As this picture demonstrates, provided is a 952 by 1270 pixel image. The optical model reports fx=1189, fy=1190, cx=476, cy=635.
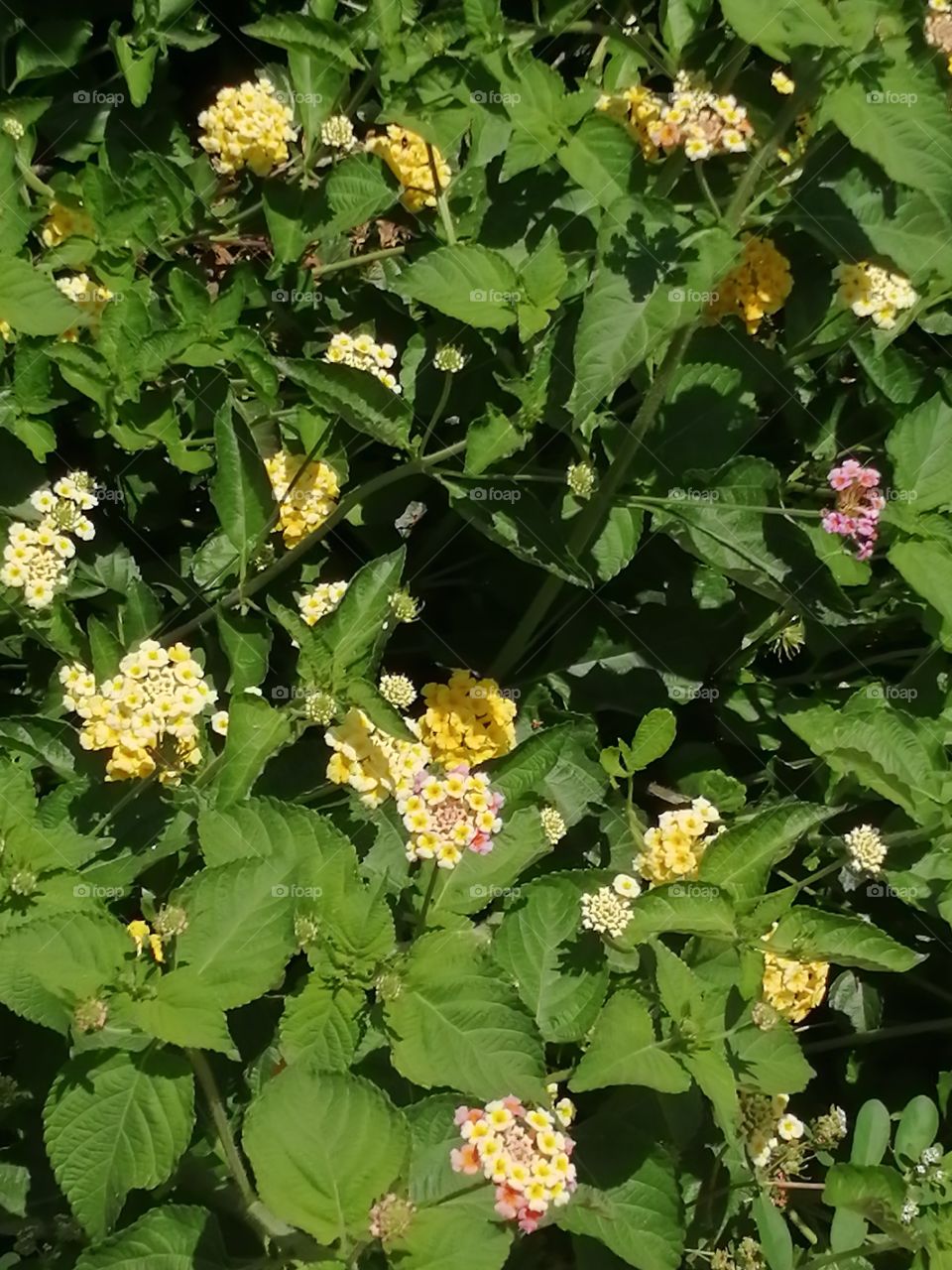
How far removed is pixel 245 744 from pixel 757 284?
1357mm

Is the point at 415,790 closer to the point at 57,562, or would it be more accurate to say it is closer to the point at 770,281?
the point at 57,562

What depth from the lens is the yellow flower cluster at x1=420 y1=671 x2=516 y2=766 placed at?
7.11ft

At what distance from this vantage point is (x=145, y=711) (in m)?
1.88

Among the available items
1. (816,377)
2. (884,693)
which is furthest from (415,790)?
(816,377)

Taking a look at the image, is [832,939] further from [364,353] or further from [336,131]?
[336,131]

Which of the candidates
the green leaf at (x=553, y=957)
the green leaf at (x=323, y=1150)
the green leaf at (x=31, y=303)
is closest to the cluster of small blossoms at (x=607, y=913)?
the green leaf at (x=553, y=957)

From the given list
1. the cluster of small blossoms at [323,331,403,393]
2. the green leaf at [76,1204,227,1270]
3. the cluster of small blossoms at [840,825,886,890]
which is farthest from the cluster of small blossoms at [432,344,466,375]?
the green leaf at [76,1204,227,1270]

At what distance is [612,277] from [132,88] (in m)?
1.13

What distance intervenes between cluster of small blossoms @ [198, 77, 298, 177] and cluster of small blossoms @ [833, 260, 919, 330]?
118cm

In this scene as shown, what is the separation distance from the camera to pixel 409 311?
2578mm

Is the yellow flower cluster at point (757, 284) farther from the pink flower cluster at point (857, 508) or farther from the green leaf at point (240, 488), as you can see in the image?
the green leaf at point (240, 488)

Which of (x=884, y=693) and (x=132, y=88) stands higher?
(x=132, y=88)

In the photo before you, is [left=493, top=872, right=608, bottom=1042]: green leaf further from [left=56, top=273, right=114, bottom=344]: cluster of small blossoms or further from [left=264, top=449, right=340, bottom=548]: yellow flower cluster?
[left=56, top=273, right=114, bottom=344]: cluster of small blossoms

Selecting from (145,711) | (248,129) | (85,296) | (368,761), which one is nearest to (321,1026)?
(368,761)
